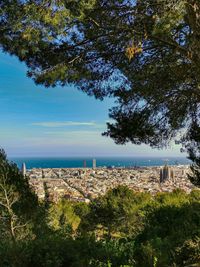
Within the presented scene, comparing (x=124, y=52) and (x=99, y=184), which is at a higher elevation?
(x=124, y=52)

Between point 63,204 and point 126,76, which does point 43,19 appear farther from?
point 63,204

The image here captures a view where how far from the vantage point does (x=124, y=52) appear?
6.83m

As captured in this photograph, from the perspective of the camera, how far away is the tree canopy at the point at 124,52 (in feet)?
15.8

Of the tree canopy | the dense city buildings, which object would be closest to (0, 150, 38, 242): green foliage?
the tree canopy

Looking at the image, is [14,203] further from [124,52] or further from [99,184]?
[99,184]

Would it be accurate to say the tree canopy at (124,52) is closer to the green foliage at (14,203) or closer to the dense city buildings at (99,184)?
the green foliage at (14,203)

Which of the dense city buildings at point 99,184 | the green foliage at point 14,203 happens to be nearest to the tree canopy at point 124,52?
the green foliage at point 14,203

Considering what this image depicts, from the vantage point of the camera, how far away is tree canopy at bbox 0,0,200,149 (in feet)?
15.8

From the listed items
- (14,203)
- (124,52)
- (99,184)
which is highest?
(124,52)

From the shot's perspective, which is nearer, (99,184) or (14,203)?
(14,203)

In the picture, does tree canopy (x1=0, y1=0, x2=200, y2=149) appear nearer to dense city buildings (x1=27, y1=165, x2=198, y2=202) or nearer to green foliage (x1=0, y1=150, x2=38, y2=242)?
green foliage (x1=0, y1=150, x2=38, y2=242)

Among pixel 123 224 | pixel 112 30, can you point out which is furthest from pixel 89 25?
pixel 123 224

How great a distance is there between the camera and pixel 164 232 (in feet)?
32.9

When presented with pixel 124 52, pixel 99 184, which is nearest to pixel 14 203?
pixel 124 52
